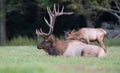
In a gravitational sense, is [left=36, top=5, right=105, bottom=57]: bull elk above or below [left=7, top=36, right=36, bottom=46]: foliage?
above

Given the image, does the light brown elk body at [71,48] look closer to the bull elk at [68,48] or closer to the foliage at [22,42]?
the bull elk at [68,48]

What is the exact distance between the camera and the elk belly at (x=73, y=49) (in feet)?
58.2

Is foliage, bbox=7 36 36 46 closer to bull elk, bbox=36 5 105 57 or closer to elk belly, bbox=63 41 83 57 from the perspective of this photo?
bull elk, bbox=36 5 105 57

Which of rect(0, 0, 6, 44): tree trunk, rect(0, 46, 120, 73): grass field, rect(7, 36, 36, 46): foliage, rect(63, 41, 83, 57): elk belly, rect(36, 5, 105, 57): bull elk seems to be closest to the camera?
rect(0, 46, 120, 73): grass field

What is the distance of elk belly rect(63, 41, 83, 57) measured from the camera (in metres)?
17.7

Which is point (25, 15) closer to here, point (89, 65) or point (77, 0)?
point (77, 0)

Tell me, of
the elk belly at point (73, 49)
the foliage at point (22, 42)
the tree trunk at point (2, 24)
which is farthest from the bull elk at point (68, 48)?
the tree trunk at point (2, 24)

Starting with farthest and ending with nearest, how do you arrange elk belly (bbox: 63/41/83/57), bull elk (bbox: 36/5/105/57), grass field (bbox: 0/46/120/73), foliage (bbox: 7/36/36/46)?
foliage (bbox: 7/36/36/46) → elk belly (bbox: 63/41/83/57) → bull elk (bbox: 36/5/105/57) → grass field (bbox: 0/46/120/73)

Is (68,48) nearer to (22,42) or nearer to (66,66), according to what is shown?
(66,66)

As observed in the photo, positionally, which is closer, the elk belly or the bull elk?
the bull elk

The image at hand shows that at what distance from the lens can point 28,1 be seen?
3903cm

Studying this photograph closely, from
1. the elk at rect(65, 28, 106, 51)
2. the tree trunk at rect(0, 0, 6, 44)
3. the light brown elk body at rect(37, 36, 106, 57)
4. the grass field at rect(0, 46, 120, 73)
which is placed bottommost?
the tree trunk at rect(0, 0, 6, 44)

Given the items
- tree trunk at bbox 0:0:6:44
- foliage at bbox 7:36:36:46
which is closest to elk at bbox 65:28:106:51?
foliage at bbox 7:36:36:46

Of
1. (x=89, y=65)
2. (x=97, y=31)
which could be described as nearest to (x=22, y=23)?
(x=97, y=31)
